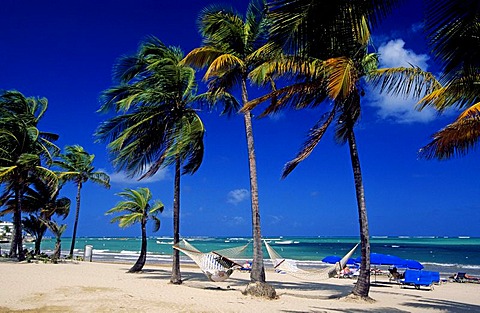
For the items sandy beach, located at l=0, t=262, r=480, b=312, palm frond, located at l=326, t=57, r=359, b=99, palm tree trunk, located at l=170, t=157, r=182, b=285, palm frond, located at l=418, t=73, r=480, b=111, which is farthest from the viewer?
palm tree trunk, located at l=170, t=157, r=182, b=285

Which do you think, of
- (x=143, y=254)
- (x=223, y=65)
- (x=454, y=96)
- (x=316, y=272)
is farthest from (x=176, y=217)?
(x=454, y=96)

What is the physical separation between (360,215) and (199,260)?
470 cm

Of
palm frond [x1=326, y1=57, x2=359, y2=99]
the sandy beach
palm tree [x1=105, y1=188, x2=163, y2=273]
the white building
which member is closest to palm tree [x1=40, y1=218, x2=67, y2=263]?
palm tree [x1=105, y1=188, x2=163, y2=273]

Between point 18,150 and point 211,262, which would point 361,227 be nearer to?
point 211,262

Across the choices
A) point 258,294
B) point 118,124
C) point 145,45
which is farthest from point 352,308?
point 145,45

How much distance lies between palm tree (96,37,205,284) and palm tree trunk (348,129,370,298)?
4097 millimetres

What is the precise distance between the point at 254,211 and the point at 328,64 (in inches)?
173

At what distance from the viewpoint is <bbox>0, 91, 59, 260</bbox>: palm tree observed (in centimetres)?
1675

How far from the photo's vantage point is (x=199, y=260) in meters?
11.2

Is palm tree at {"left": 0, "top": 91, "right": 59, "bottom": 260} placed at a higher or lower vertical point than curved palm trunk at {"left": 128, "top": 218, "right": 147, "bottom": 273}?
higher

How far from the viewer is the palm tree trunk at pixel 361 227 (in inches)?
348

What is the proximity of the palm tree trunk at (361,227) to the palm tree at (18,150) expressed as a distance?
13.2 metres

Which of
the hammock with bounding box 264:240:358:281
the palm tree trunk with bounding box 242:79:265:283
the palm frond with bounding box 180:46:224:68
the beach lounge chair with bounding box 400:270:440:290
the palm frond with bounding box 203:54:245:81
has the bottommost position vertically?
the beach lounge chair with bounding box 400:270:440:290

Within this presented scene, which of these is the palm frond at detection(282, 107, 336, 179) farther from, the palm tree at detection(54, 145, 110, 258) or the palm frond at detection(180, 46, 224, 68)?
the palm tree at detection(54, 145, 110, 258)
